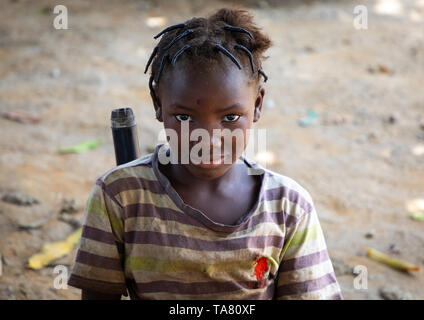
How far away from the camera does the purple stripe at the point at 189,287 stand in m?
1.60

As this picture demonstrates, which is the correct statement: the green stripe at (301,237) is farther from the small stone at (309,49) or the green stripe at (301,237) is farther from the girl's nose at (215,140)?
the small stone at (309,49)

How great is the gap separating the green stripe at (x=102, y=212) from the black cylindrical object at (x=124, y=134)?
1.14 ft

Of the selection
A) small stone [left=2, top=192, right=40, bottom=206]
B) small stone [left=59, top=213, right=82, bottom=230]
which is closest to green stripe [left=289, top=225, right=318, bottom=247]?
small stone [left=59, top=213, right=82, bottom=230]

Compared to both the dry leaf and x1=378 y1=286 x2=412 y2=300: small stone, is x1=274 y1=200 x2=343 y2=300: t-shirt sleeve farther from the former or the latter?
the dry leaf

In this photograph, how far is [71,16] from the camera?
6.82m

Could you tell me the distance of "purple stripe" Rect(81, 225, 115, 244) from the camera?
62.7 inches

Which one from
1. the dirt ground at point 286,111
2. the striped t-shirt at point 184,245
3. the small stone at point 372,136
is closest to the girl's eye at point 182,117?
the striped t-shirt at point 184,245

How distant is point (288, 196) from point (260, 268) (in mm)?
264

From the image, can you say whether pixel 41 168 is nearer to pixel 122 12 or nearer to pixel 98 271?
pixel 98 271

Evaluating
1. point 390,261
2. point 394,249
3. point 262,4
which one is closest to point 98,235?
point 390,261

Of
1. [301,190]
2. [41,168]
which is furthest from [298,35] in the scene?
[301,190]

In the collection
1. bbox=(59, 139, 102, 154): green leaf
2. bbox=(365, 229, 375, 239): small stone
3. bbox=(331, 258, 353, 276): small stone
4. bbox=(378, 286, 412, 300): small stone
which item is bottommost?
bbox=(378, 286, 412, 300): small stone

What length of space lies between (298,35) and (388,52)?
47.1 inches

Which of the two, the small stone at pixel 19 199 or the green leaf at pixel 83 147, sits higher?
the green leaf at pixel 83 147
